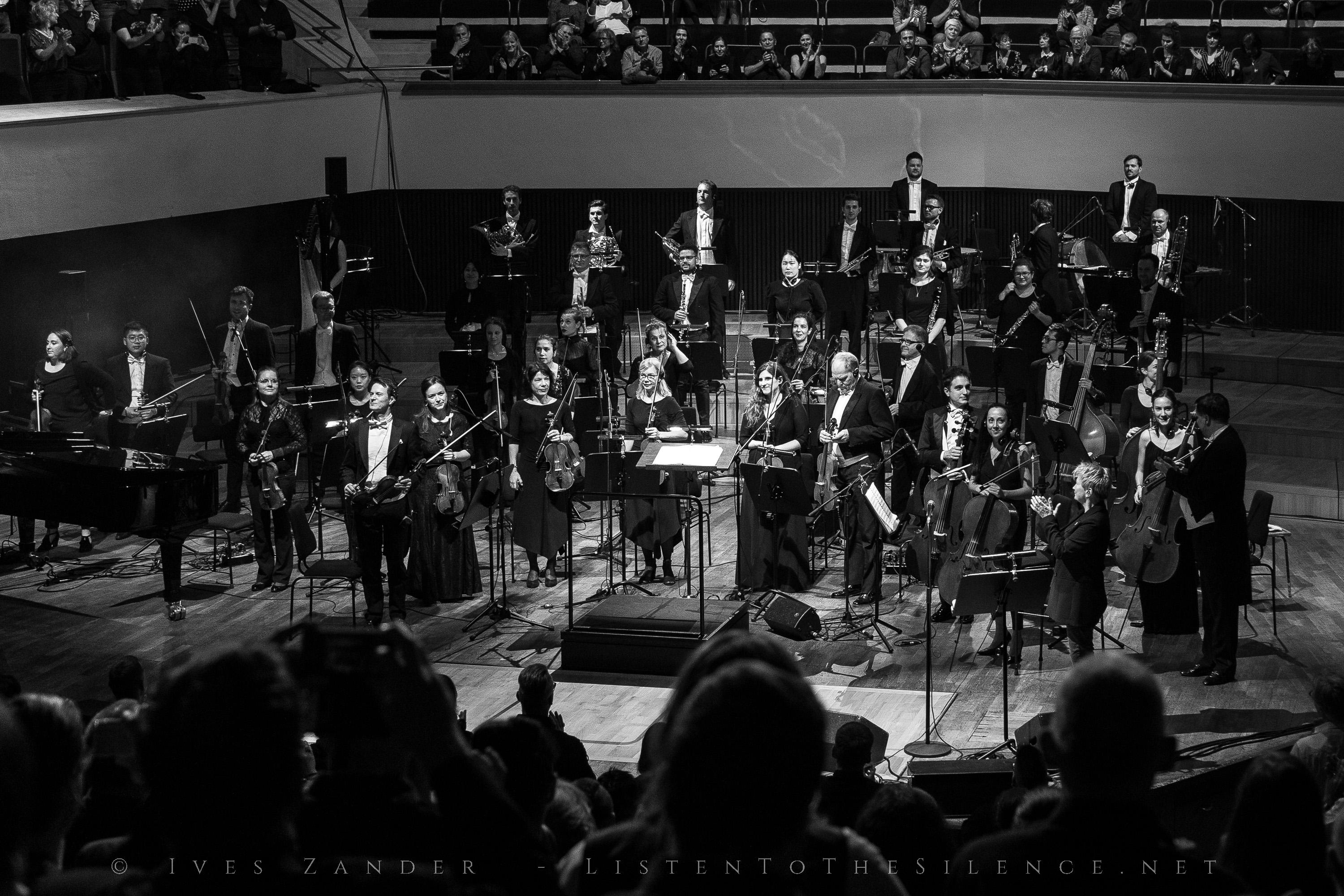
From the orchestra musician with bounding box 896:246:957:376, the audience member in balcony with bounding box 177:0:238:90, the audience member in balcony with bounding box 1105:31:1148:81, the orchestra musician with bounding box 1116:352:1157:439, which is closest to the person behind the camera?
the orchestra musician with bounding box 1116:352:1157:439

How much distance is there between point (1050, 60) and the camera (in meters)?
16.6

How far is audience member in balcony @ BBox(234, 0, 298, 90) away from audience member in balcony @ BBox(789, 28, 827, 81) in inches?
209

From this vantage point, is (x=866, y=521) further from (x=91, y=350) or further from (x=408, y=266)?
(x=408, y=266)

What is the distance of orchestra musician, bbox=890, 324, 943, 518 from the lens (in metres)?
11.2

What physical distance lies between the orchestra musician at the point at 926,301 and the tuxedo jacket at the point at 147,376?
19.2 feet

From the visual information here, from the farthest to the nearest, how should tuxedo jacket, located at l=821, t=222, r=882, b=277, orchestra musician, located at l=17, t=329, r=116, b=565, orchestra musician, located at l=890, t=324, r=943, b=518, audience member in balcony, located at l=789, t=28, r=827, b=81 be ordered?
1. audience member in balcony, located at l=789, t=28, r=827, b=81
2. tuxedo jacket, located at l=821, t=222, r=882, b=277
3. orchestra musician, located at l=17, t=329, r=116, b=565
4. orchestra musician, located at l=890, t=324, r=943, b=518

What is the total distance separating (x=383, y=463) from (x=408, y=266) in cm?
876

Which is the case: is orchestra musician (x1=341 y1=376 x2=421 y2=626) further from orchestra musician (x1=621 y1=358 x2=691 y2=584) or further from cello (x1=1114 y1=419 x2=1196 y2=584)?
cello (x1=1114 y1=419 x2=1196 y2=584)

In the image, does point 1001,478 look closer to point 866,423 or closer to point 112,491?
point 866,423

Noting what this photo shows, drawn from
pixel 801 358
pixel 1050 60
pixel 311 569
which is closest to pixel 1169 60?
pixel 1050 60

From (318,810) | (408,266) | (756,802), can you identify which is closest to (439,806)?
(318,810)

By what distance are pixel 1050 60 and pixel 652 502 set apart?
852 cm

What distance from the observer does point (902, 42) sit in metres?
16.9

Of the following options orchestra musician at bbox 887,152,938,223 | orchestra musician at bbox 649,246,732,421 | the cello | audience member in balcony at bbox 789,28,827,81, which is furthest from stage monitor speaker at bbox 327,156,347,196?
the cello
